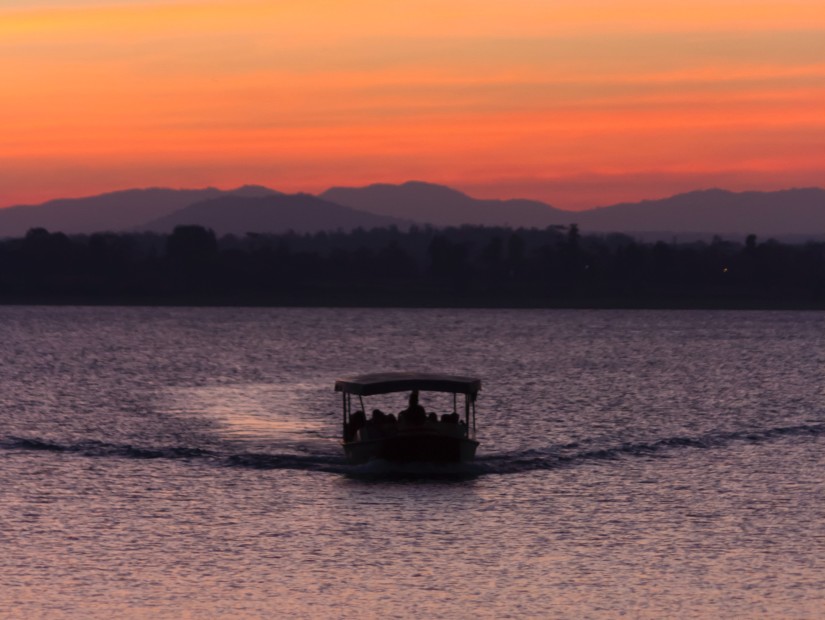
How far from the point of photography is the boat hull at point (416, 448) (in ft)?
181

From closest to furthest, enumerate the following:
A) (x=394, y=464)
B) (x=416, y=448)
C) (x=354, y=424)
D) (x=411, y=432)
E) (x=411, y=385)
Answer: (x=411, y=432) → (x=416, y=448) → (x=394, y=464) → (x=411, y=385) → (x=354, y=424)

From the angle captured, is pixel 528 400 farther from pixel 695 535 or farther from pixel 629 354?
pixel 629 354

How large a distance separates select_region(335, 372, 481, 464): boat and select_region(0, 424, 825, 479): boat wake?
50 cm

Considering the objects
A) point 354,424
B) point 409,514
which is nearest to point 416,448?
point 354,424

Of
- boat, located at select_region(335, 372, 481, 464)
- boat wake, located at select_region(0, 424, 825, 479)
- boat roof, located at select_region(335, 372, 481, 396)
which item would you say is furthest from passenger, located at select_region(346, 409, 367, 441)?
boat wake, located at select_region(0, 424, 825, 479)

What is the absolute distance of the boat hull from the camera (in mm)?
55250

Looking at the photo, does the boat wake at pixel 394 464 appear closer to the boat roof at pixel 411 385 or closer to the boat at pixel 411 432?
the boat at pixel 411 432

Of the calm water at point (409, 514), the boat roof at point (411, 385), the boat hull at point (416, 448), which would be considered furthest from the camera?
the boat roof at point (411, 385)

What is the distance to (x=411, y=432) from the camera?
55094 millimetres

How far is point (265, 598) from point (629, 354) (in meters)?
158

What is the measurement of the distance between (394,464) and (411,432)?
1.64 m

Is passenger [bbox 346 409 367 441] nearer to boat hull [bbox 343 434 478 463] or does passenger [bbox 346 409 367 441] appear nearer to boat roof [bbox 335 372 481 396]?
boat roof [bbox 335 372 481 396]

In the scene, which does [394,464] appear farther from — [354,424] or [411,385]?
[411,385]

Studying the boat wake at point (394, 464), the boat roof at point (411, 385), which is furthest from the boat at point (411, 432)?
the boat wake at point (394, 464)
